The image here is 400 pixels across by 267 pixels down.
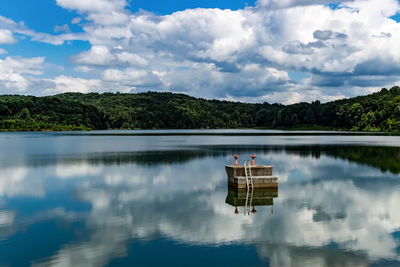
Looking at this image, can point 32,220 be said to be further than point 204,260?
Yes

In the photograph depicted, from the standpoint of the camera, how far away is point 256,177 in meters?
A: 27.2

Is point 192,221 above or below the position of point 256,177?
below

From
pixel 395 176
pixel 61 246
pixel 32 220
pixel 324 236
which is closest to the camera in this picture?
pixel 61 246

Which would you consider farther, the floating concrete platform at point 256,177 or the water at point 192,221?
the floating concrete platform at point 256,177

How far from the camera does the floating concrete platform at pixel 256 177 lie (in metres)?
27.2

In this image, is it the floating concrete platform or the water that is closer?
the water

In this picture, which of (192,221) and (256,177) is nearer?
(192,221)

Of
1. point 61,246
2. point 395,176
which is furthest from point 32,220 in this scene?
point 395,176

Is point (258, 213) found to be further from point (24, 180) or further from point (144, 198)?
point (24, 180)

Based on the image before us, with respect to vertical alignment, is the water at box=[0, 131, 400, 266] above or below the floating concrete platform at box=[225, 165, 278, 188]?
below

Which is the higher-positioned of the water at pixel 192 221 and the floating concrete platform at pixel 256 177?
the floating concrete platform at pixel 256 177

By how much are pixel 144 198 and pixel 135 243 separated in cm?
950

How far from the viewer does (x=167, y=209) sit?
2181 cm

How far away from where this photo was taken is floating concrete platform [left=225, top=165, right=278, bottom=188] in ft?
89.2
